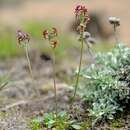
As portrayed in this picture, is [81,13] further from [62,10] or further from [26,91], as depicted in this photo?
[62,10]

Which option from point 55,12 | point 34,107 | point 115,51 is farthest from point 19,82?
point 55,12

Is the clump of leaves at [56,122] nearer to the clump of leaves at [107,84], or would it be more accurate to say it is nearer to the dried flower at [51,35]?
the clump of leaves at [107,84]

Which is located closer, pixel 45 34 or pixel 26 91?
pixel 45 34

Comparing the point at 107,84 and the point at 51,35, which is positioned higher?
the point at 51,35

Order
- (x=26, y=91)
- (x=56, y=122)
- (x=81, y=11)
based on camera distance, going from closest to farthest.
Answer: (x=81, y=11) → (x=56, y=122) → (x=26, y=91)

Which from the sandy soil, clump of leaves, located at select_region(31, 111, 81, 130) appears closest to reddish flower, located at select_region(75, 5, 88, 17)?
clump of leaves, located at select_region(31, 111, 81, 130)

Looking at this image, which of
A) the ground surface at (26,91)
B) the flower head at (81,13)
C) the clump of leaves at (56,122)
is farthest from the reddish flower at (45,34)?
the ground surface at (26,91)

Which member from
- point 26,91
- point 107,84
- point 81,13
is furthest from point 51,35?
point 26,91
